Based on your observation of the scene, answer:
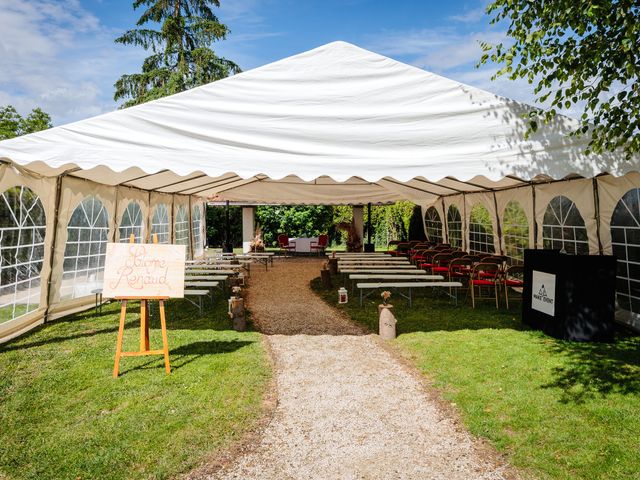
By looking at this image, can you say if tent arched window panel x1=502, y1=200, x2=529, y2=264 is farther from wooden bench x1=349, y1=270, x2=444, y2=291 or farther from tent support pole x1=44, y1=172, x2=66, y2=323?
tent support pole x1=44, y1=172, x2=66, y2=323

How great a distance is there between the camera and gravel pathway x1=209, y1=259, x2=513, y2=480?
2904 millimetres

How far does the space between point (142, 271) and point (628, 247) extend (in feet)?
22.9

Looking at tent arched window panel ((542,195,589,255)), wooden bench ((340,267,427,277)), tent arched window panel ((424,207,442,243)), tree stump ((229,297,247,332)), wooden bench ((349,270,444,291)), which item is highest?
tent arched window panel ((424,207,442,243))

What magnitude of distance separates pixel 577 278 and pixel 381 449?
405cm

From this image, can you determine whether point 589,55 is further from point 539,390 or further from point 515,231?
point 515,231

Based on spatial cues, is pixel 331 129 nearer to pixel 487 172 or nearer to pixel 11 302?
pixel 487 172

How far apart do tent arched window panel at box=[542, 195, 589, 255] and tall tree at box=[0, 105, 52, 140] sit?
3268 cm

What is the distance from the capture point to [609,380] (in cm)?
438

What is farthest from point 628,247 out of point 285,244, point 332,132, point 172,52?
point 172,52

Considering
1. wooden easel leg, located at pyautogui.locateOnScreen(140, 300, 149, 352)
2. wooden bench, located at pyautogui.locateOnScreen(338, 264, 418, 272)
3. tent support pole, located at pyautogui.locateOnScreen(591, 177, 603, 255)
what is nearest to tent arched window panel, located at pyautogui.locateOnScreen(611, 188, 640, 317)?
tent support pole, located at pyautogui.locateOnScreen(591, 177, 603, 255)

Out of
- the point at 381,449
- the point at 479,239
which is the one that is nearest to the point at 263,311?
the point at 381,449

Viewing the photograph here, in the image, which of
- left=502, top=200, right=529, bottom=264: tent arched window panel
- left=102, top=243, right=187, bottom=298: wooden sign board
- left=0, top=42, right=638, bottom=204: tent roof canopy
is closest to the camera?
left=102, top=243, right=187, bottom=298: wooden sign board

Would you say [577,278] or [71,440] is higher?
[577,278]

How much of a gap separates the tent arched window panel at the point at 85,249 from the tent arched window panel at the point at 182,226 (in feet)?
17.4
